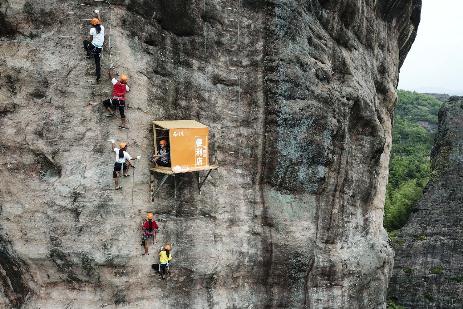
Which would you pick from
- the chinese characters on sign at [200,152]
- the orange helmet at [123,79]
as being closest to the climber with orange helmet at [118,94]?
the orange helmet at [123,79]

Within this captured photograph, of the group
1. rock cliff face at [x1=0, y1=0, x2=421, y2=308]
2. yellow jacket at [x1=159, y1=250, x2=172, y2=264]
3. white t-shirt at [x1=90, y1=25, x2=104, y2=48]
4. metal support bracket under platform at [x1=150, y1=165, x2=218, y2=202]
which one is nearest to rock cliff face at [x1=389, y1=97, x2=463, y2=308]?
rock cliff face at [x1=0, y1=0, x2=421, y2=308]

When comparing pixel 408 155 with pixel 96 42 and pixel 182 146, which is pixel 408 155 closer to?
pixel 182 146

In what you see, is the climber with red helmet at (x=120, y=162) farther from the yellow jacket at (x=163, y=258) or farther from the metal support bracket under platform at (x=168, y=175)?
the yellow jacket at (x=163, y=258)

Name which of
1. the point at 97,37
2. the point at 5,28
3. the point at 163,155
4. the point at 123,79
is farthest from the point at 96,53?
the point at 163,155

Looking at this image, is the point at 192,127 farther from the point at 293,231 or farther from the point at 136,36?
the point at 293,231

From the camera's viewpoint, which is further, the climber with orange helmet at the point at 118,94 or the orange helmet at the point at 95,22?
the climber with orange helmet at the point at 118,94

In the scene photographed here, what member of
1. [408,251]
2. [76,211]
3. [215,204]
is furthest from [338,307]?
[408,251]
